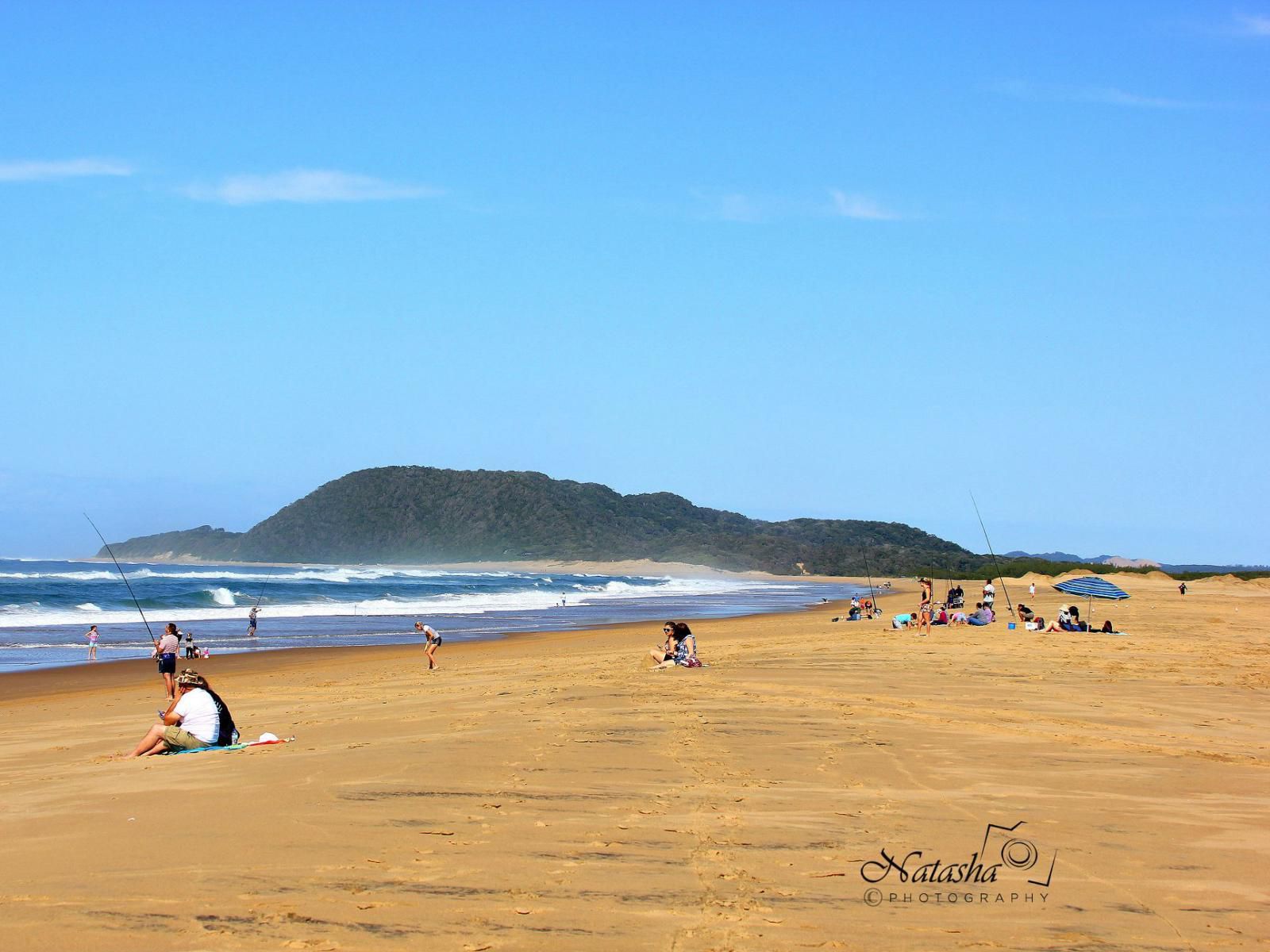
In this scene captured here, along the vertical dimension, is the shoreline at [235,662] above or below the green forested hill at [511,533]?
below

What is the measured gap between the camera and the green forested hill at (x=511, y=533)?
5728 inches

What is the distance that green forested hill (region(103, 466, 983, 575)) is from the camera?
477 feet

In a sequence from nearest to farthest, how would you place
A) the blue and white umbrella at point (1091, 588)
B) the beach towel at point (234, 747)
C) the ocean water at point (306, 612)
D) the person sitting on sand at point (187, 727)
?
1. the beach towel at point (234, 747)
2. the person sitting on sand at point (187, 727)
3. the blue and white umbrella at point (1091, 588)
4. the ocean water at point (306, 612)

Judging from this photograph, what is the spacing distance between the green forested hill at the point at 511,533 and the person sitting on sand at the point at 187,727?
125820mm

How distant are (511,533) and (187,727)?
5911 inches

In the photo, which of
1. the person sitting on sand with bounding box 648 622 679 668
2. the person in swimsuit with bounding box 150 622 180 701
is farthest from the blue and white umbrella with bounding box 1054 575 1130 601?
the person in swimsuit with bounding box 150 622 180 701

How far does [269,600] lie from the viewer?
158 ft

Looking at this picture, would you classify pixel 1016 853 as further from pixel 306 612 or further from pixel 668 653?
pixel 306 612

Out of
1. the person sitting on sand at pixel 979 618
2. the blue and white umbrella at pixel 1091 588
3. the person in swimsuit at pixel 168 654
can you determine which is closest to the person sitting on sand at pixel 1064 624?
the person sitting on sand at pixel 979 618

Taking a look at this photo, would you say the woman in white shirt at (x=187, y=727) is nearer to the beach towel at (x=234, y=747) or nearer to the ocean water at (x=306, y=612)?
the beach towel at (x=234, y=747)

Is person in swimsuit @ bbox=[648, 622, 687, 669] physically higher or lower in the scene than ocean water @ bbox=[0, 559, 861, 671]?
higher

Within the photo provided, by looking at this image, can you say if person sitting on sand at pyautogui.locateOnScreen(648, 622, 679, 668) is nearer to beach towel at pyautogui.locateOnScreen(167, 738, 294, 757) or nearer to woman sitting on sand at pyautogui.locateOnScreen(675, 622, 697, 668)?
woman sitting on sand at pyautogui.locateOnScreen(675, 622, 697, 668)

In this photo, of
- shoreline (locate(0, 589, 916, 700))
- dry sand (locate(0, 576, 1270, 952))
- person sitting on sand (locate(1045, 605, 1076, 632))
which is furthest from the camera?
person sitting on sand (locate(1045, 605, 1076, 632))

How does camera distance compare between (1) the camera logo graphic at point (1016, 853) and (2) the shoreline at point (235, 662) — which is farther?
(2) the shoreline at point (235, 662)
